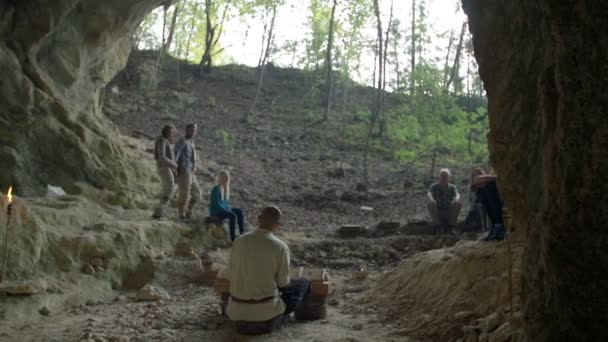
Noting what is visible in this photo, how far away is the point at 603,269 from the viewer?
11.3 ft

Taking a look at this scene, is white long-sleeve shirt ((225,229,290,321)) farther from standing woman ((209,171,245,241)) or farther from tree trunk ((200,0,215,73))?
tree trunk ((200,0,215,73))

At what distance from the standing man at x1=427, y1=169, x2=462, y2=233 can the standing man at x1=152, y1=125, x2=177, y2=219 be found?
4870mm

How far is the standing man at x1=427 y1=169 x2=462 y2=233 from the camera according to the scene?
11945 mm

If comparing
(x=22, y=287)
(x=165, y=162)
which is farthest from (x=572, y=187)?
(x=165, y=162)

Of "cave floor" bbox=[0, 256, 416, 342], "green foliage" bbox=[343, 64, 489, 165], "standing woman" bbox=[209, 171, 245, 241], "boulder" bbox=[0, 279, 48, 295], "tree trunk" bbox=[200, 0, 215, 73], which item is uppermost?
"tree trunk" bbox=[200, 0, 215, 73]

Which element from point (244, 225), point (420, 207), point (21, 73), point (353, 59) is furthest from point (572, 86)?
point (353, 59)

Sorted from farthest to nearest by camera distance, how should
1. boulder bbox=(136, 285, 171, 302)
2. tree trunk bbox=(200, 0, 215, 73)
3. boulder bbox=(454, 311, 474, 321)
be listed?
tree trunk bbox=(200, 0, 215, 73)
boulder bbox=(136, 285, 171, 302)
boulder bbox=(454, 311, 474, 321)

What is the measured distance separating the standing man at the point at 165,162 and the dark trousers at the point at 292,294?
4.79m

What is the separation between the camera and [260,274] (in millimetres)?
6062

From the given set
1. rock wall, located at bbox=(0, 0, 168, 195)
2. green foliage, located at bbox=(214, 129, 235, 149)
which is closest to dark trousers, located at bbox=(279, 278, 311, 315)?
rock wall, located at bbox=(0, 0, 168, 195)

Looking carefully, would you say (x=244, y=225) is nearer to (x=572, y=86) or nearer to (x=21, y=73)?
(x=21, y=73)

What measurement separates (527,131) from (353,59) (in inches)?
902

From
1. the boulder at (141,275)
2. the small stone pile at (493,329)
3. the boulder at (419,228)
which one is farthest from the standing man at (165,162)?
the small stone pile at (493,329)

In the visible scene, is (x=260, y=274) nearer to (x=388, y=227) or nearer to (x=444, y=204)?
(x=444, y=204)
